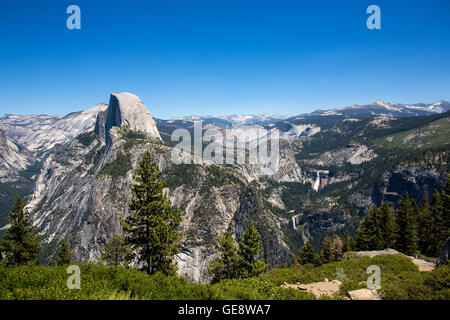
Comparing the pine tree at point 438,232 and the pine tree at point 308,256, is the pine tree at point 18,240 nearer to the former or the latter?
the pine tree at point 308,256

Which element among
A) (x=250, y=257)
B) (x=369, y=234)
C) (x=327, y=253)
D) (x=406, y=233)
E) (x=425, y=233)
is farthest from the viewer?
(x=327, y=253)

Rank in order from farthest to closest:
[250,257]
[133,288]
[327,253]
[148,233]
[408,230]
Result: 1. [327,253]
2. [408,230]
3. [250,257]
4. [148,233]
5. [133,288]

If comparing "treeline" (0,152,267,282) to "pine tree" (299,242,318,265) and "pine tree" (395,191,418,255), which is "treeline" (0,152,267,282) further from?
"pine tree" (299,242,318,265)

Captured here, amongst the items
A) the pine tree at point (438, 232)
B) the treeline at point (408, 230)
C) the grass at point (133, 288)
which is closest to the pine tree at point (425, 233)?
the treeline at point (408, 230)

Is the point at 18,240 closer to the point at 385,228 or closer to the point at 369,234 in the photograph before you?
the point at 369,234

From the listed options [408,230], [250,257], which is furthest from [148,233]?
[408,230]
